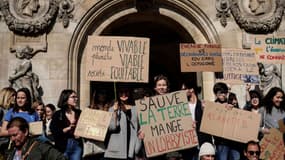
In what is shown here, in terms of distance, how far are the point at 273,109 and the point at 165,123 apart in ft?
5.16

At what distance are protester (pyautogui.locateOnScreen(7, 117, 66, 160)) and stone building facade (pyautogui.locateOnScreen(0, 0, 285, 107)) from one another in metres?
5.34

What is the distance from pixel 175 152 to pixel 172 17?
5.03 metres

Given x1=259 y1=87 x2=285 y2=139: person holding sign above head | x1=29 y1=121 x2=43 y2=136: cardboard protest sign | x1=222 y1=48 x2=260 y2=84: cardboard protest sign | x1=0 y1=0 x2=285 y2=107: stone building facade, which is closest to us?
x1=29 y1=121 x2=43 y2=136: cardboard protest sign

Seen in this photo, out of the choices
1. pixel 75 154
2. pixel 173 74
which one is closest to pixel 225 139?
pixel 75 154

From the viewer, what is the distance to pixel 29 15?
995 centimetres

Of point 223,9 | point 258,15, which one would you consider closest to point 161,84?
point 223,9

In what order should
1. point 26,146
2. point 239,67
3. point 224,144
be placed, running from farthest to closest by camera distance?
point 239,67 → point 224,144 → point 26,146

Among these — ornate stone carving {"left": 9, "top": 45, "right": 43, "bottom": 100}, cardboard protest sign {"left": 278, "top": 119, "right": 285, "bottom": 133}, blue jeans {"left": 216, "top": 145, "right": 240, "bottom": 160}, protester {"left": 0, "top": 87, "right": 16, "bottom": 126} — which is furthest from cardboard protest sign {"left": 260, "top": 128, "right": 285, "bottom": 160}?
ornate stone carving {"left": 9, "top": 45, "right": 43, "bottom": 100}

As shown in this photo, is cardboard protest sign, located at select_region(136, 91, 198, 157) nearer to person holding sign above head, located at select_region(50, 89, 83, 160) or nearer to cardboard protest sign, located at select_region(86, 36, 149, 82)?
cardboard protest sign, located at select_region(86, 36, 149, 82)

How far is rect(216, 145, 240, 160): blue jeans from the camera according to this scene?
20.1 feet

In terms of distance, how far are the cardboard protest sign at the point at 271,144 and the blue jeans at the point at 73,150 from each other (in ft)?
7.97

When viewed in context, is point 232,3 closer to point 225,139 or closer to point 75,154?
point 225,139

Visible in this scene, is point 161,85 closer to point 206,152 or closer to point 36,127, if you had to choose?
point 206,152

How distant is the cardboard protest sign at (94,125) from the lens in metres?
5.96
